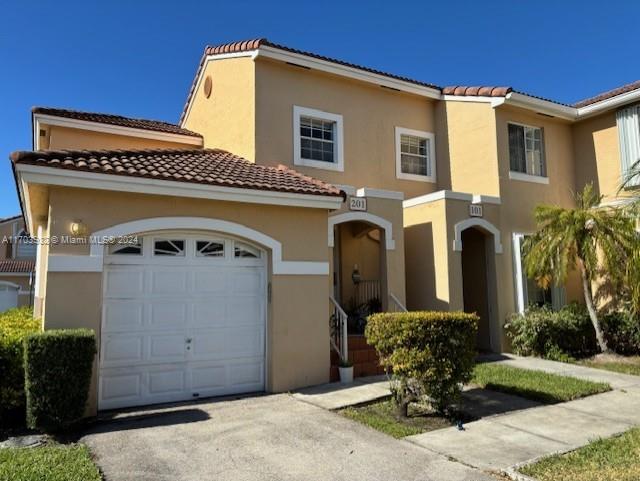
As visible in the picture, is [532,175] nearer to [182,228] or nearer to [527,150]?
[527,150]

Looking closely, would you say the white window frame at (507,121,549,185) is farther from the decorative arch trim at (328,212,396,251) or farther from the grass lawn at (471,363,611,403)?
the grass lawn at (471,363,611,403)

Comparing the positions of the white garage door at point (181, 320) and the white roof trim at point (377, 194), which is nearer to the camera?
the white garage door at point (181, 320)

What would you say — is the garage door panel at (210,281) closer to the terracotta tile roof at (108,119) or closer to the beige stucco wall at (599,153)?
the terracotta tile roof at (108,119)

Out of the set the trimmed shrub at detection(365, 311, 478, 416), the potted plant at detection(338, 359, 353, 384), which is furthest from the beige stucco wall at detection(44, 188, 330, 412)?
the trimmed shrub at detection(365, 311, 478, 416)

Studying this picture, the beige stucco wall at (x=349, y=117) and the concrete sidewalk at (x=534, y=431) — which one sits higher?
the beige stucco wall at (x=349, y=117)

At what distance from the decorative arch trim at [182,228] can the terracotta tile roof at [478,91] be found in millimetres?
7939

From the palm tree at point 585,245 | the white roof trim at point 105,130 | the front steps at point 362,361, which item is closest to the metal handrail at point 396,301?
the front steps at point 362,361

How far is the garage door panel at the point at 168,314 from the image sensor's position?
28.1 ft

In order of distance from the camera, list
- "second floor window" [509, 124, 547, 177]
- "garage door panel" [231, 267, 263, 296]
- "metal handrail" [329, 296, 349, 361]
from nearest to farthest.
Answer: "garage door panel" [231, 267, 263, 296]
"metal handrail" [329, 296, 349, 361]
"second floor window" [509, 124, 547, 177]

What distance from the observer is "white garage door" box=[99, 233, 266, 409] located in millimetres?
8281

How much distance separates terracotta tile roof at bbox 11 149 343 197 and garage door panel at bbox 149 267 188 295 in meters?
1.62

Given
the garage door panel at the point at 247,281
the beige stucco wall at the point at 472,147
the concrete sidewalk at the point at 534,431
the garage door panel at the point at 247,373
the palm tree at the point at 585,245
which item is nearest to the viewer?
the concrete sidewalk at the point at 534,431

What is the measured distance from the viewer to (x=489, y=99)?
14.5 meters

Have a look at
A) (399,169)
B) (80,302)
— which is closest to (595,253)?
(399,169)
